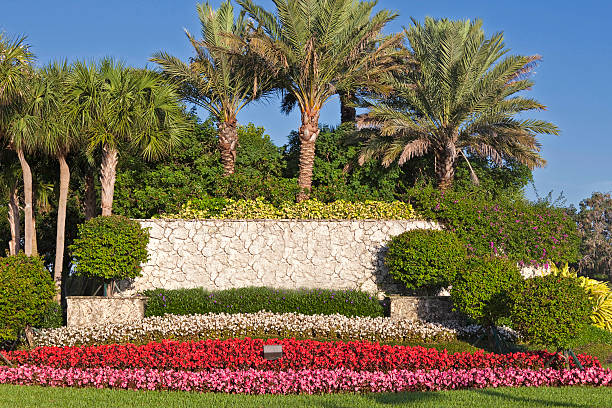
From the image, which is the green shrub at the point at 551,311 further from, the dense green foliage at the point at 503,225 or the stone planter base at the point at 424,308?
the dense green foliage at the point at 503,225

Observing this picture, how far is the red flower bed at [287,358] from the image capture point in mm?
8750

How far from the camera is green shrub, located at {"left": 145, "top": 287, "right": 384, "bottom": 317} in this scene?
13344mm

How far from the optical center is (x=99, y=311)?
13305 mm

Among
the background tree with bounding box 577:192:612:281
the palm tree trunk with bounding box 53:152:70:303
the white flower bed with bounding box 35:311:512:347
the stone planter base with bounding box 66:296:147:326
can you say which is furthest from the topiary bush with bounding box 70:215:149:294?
the background tree with bounding box 577:192:612:281

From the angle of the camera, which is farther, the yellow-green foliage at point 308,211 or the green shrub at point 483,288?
the yellow-green foliage at point 308,211

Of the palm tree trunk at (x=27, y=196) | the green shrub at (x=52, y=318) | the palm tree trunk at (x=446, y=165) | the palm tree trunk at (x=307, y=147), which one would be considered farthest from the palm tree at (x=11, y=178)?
the palm tree trunk at (x=446, y=165)

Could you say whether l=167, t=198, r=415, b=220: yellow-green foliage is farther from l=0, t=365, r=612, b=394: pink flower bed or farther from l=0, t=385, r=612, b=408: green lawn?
l=0, t=385, r=612, b=408: green lawn

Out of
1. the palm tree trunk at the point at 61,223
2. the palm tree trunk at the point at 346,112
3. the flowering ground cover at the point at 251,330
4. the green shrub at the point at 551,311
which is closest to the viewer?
the green shrub at the point at 551,311

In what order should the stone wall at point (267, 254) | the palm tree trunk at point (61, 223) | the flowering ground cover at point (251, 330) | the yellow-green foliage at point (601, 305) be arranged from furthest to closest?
1. the stone wall at point (267, 254)
2. the palm tree trunk at point (61, 223)
3. the yellow-green foliage at point (601, 305)
4. the flowering ground cover at point (251, 330)

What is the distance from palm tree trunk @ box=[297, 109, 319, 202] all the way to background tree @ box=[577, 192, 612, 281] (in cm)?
1574

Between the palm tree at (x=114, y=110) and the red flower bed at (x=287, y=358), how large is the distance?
677cm

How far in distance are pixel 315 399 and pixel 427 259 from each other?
679 centimetres

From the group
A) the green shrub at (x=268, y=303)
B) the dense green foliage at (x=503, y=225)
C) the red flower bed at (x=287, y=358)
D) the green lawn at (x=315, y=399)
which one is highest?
the dense green foliage at (x=503, y=225)

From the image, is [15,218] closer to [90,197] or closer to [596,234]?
[90,197]
